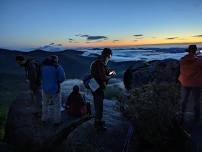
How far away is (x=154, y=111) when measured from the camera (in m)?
8.60

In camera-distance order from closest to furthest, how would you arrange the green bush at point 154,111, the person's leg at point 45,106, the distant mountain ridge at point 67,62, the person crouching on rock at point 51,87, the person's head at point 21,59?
the green bush at point 154,111
the person crouching on rock at point 51,87
the person's leg at point 45,106
the person's head at point 21,59
the distant mountain ridge at point 67,62

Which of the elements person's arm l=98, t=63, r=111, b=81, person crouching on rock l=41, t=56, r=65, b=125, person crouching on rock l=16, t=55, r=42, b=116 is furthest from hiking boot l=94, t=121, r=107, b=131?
person crouching on rock l=16, t=55, r=42, b=116

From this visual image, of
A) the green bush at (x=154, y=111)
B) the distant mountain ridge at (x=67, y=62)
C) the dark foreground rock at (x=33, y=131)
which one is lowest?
the distant mountain ridge at (x=67, y=62)

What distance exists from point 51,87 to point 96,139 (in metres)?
2.10

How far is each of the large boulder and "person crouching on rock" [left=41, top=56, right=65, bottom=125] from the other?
3819 millimetres

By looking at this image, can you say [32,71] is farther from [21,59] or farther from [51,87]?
[51,87]

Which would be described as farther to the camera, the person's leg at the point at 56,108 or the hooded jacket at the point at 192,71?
the person's leg at the point at 56,108

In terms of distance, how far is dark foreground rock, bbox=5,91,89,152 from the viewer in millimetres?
10242

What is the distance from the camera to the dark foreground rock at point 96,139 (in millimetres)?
8758

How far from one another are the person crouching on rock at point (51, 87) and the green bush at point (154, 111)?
2.18 meters

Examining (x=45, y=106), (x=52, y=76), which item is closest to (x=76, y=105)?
(x=45, y=106)

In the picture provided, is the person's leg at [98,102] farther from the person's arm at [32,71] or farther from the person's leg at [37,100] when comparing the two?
the person's leg at [37,100]

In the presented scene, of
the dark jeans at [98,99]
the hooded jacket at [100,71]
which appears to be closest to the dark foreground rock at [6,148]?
the dark jeans at [98,99]

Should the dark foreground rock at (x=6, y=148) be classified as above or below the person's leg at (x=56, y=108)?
below
